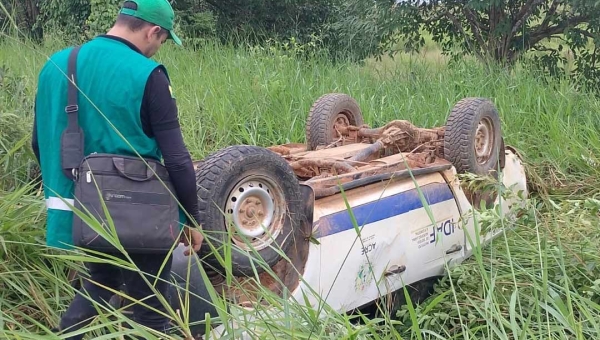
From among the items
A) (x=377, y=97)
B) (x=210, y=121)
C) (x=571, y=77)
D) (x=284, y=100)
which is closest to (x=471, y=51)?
(x=571, y=77)

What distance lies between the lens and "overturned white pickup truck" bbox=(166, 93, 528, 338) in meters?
2.88

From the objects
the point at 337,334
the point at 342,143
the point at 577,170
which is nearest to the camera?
the point at 337,334

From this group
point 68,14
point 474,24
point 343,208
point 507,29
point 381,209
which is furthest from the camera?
point 68,14

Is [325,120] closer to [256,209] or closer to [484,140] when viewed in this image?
[484,140]

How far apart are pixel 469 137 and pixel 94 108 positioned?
2.52 meters

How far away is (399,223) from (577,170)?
8.47ft

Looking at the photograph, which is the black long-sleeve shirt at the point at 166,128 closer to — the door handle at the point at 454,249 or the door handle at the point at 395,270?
the door handle at the point at 395,270

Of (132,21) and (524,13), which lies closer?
(132,21)

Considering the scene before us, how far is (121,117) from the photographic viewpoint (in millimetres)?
2453

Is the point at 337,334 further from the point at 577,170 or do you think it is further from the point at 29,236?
the point at 577,170

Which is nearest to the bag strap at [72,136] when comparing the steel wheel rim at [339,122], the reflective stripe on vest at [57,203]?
the reflective stripe on vest at [57,203]

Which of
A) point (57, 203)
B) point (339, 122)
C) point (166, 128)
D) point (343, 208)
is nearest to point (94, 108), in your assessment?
point (166, 128)

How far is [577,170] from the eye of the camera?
5.48m

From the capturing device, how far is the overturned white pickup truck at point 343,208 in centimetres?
288
